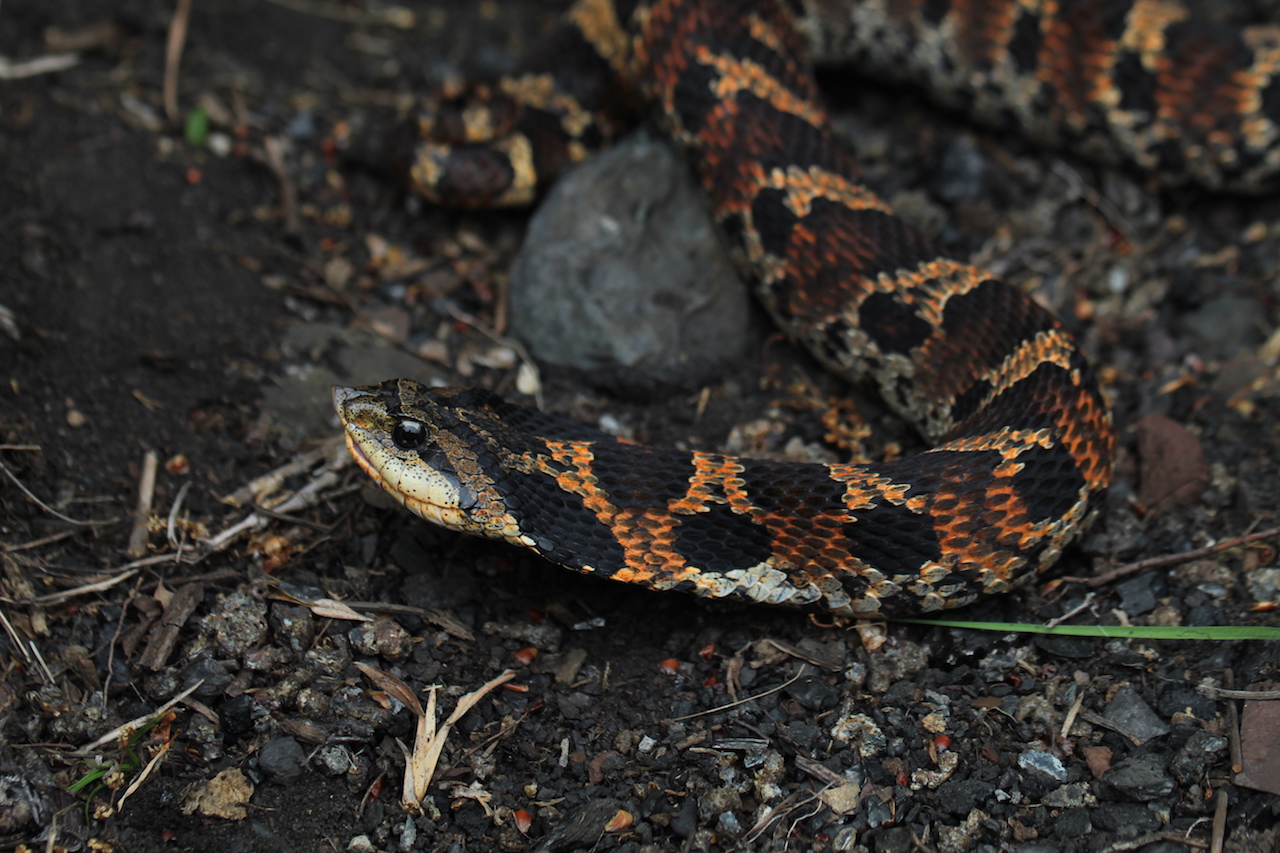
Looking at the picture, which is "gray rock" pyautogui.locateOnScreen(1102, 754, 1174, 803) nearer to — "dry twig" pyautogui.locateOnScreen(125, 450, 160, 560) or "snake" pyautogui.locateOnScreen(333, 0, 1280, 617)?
"snake" pyautogui.locateOnScreen(333, 0, 1280, 617)

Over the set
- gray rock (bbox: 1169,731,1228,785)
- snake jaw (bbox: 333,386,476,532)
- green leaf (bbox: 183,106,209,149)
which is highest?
gray rock (bbox: 1169,731,1228,785)

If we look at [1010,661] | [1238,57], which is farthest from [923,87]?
[1010,661]

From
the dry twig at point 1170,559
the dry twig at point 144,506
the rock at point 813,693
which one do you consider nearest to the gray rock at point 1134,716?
the dry twig at point 1170,559

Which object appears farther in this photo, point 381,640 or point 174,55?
point 174,55

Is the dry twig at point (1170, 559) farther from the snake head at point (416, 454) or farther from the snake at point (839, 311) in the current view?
the snake head at point (416, 454)

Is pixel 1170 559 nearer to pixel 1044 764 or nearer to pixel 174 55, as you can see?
pixel 1044 764

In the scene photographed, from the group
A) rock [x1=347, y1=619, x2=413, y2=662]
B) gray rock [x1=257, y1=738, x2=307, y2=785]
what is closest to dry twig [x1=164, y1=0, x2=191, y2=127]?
rock [x1=347, y1=619, x2=413, y2=662]

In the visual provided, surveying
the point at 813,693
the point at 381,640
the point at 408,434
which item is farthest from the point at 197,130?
the point at 813,693
